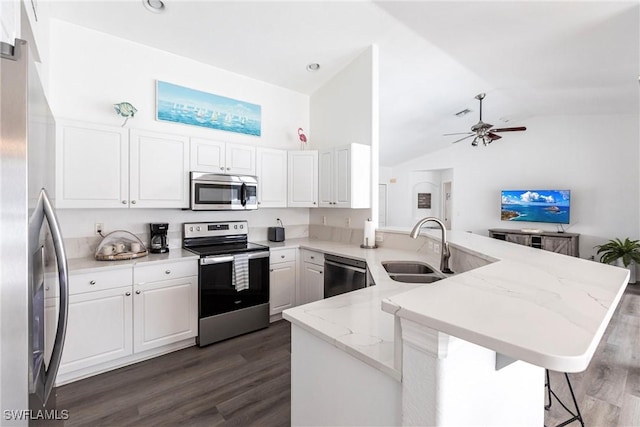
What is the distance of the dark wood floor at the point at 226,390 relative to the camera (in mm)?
1878

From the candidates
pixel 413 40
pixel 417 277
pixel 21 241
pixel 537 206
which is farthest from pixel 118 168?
pixel 537 206

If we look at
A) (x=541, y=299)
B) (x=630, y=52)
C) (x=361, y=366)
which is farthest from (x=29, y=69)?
(x=630, y=52)

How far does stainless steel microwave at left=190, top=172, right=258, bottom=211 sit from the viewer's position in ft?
9.77

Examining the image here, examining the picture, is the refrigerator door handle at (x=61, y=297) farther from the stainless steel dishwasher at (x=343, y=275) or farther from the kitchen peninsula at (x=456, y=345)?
the stainless steel dishwasher at (x=343, y=275)

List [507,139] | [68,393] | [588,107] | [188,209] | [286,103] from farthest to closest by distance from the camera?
[507,139], [588,107], [286,103], [188,209], [68,393]

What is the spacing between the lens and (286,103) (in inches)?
160

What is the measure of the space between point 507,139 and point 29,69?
7768mm

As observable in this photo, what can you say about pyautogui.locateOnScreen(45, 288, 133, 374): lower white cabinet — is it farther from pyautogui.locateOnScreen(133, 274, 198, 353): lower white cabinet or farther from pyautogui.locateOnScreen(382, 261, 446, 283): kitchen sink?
pyautogui.locateOnScreen(382, 261, 446, 283): kitchen sink

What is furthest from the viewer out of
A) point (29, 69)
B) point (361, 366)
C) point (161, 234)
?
point (161, 234)

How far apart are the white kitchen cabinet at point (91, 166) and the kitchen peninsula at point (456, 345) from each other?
85.7 inches

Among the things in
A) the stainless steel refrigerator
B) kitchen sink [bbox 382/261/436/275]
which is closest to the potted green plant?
kitchen sink [bbox 382/261/436/275]

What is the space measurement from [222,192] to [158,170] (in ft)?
2.05

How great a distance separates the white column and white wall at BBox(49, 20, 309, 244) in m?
2.85

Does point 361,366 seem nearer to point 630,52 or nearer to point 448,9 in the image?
point 448,9
